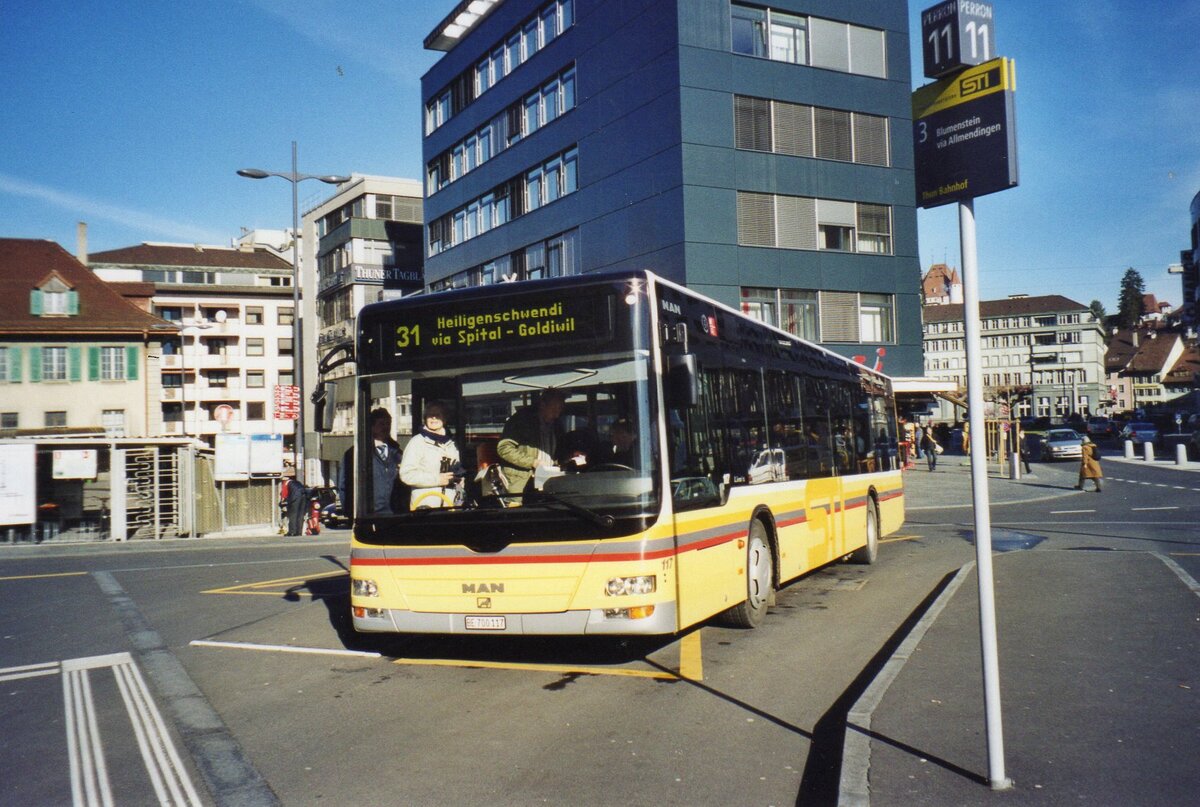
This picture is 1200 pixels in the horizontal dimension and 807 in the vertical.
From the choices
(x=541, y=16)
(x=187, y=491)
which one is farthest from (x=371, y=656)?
(x=541, y=16)

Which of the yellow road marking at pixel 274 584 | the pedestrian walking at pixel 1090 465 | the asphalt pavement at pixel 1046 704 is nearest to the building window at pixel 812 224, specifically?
the pedestrian walking at pixel 1090 465

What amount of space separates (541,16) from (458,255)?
1107 cm

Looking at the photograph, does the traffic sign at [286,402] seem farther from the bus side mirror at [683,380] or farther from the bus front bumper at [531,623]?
the bus side mirror at [683,380]

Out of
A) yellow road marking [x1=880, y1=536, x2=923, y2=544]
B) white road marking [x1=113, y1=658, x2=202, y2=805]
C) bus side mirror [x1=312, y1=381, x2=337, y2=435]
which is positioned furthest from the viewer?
yellow road marking [x1=880, y1=536, x2=923, y2=544]

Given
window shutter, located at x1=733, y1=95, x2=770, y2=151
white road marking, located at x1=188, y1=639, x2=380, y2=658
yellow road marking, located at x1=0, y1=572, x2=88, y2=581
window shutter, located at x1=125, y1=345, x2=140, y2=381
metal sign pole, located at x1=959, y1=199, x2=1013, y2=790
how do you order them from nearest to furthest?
metal sign pole, located at x1=959, y1=199, x2=1013, y2=790, white road marking, located at x1=188, y1=639, x2=380, y2=658, yellow road marking, located at x1=0, y1=572, x2=88, y2=581, window shutter, located at x1=733, y1=95, x2=770, y2=151, window shutter, located at x1=125, y1=345, x2=140, y2=381

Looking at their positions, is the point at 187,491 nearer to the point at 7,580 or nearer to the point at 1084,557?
the point at 7,580

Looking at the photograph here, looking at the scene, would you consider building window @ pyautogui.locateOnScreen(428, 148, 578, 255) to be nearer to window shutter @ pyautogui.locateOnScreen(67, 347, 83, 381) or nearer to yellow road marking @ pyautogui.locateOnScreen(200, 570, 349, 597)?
window shutter @ pyautogui.locateOnScreen(67, 347, 83, 381)

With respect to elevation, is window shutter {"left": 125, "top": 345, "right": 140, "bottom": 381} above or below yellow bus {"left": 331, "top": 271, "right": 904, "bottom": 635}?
above

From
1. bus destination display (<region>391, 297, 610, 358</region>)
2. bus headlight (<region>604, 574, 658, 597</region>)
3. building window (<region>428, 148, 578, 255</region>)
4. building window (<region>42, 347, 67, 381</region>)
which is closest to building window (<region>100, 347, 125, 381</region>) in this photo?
building window (<region>42, 347, 67, 381</region>)

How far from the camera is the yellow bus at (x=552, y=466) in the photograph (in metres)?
7.32

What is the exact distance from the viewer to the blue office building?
104 feet

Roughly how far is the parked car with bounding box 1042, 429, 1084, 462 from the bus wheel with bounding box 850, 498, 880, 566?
41187 millimetres

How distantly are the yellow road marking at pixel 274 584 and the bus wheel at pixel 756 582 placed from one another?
6.02 meters

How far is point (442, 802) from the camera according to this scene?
4.94 metres
